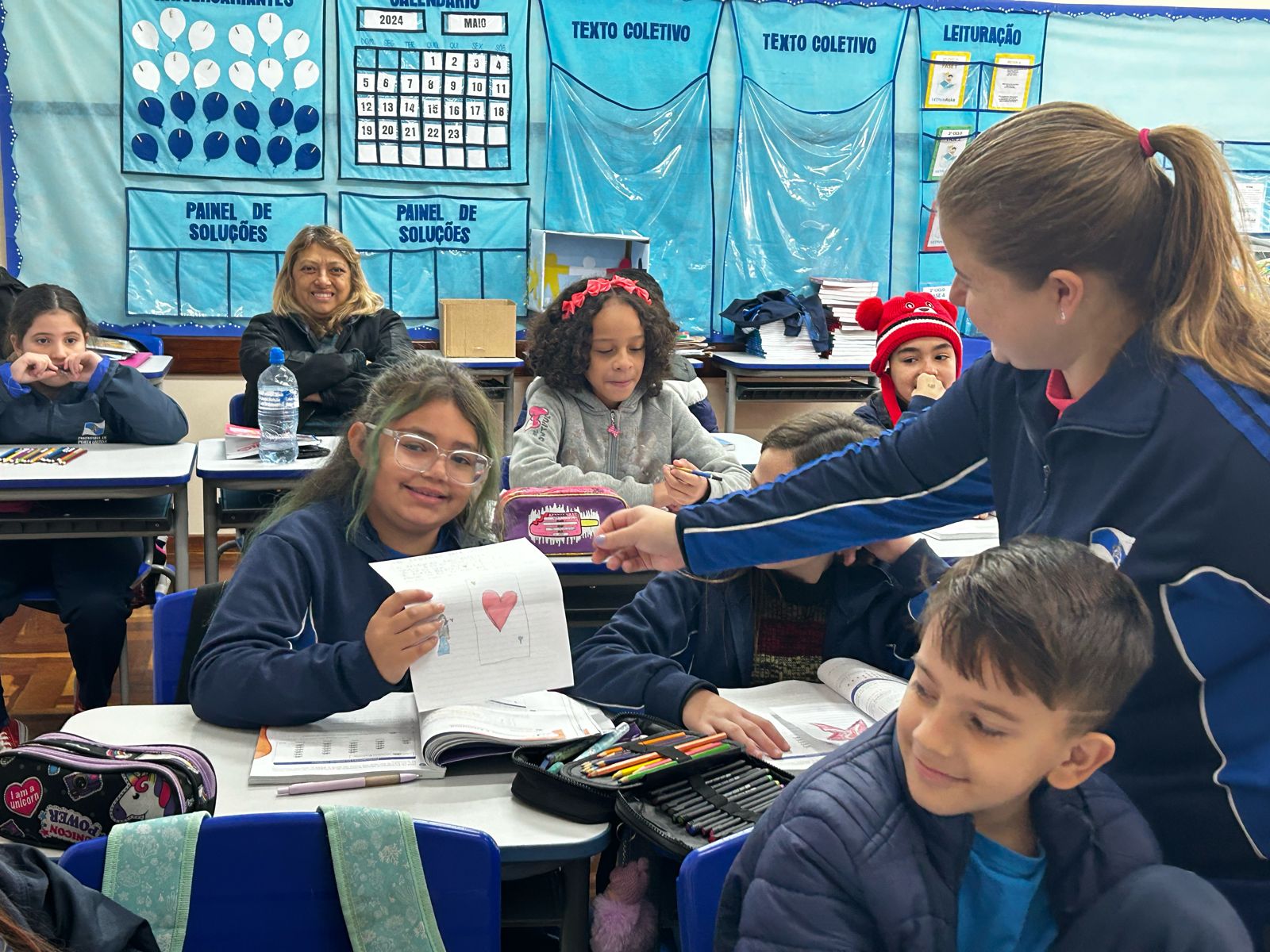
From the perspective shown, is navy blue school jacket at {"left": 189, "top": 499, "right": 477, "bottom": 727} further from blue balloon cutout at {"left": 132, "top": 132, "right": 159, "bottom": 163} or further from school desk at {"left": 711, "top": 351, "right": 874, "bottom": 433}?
blue balloon cutout at {"left": 132, "top": 132, "right": 159, "bottom": 163}

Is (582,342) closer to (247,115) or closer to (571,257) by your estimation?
(571,257)

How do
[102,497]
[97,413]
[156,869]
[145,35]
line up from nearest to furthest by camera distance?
[156,869] → [102,497] → [97,413] → [145,35]

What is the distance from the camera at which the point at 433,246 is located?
5395 millimetres

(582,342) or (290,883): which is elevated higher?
(582,342)

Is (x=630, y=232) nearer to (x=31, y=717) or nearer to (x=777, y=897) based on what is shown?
(x=31, y=717)

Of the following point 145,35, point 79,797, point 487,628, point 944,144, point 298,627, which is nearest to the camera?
point 79,797

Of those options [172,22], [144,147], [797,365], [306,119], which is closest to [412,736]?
[797,365]

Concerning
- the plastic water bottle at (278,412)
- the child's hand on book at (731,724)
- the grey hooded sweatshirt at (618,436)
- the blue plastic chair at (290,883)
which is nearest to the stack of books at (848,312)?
the grey hooded sweatshirt at (618,436)

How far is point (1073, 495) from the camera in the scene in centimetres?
107

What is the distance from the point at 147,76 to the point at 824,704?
4.54 meters

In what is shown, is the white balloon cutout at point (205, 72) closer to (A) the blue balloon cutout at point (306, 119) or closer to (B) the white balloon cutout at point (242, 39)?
(B) the white balloon cutout at point (242, 39)

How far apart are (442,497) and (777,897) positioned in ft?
3.36

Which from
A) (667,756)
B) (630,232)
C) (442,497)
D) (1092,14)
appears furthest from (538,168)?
(667,756)

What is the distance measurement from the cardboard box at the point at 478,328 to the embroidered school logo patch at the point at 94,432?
1.94m
